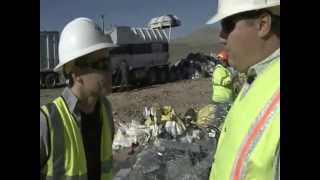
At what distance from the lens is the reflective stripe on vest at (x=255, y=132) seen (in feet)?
5.33

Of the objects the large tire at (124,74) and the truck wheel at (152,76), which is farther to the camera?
the truck wheel at (152,76)

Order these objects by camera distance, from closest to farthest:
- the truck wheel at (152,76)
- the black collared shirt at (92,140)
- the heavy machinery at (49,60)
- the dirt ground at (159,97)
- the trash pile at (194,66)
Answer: the black collared shirt at (92,140), the dirt ground at (159,97), the heavy machinery at (49,60), the truck wheel at (152,76), the trash pile at (194,66)

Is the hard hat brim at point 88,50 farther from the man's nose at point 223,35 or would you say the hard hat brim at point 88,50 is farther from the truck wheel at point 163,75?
the truck wheel at point 163,75

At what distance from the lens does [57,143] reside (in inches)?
95.7

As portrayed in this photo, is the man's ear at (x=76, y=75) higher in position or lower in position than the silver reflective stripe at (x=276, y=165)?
higher

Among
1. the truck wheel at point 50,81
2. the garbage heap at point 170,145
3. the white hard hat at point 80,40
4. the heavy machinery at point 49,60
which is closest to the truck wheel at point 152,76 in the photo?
the heavy machinery at point 49,60

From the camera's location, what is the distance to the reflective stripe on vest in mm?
1625

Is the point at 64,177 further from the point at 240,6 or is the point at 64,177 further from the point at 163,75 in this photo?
the point at 163,75

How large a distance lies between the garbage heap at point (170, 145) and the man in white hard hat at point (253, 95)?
2938 mm

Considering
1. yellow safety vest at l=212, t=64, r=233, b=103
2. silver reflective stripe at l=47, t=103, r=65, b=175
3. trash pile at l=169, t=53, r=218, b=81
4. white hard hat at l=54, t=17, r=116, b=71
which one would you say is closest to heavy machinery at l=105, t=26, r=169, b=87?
trash pile at l=169, t=53, r=218, b=81

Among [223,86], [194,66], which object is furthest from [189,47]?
[223,86]
